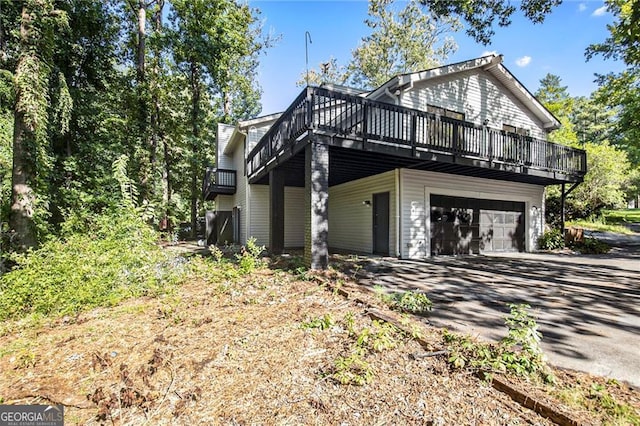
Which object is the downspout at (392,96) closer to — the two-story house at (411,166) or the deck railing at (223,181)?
the two-story house at (411,166)

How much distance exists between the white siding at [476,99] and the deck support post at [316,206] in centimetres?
472

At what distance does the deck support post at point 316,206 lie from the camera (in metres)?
6.14

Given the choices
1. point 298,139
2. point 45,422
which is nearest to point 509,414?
point 45,422

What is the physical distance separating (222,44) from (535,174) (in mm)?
18087

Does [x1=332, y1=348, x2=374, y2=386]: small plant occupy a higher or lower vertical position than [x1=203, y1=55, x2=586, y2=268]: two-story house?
lower

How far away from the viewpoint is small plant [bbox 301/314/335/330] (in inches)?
129

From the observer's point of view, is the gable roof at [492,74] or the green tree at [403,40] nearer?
the gable roof at [492,74]

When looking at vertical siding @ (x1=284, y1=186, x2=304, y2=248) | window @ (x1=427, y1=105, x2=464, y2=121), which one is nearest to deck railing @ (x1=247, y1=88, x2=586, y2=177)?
window @ (x1=427, y1=105, x2=464, y2=121)

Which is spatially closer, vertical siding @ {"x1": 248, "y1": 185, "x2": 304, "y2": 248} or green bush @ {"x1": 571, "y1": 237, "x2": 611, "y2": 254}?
green bush @ {"x1": 571, "y1": 237, "x2": 611, "y2": 254}

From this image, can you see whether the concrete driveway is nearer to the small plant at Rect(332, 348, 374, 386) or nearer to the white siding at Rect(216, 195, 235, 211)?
the small plant at Rect(332, 348, 374, 386)

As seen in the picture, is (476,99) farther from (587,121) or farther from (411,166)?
(587,121)

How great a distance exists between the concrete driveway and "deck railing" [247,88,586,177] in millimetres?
Result: 3329

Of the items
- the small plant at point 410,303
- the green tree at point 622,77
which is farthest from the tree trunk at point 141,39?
the green tree at point 622,77

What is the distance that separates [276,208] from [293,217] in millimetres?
4260
